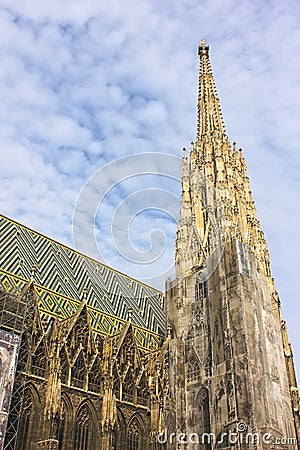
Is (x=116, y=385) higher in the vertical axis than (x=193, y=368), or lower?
lower

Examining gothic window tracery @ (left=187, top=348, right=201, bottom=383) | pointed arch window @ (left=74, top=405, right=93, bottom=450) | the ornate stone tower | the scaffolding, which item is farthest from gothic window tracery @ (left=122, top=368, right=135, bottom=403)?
the scaffolding

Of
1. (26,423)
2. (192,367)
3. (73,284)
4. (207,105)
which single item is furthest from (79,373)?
(207,105)

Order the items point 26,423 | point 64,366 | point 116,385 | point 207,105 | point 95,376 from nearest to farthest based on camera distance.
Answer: point 26,423 < point 64,366 < point 95,376 < point 116,385 < point 207,105

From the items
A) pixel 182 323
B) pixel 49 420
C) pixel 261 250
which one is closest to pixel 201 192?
pixel 261 250

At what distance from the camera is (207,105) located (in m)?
36.1

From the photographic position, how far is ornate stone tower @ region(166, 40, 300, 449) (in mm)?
20734

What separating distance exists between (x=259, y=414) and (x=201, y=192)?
587 inches

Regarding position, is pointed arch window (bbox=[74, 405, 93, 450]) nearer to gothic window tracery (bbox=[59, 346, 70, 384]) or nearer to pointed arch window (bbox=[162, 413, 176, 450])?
gothic window tracery (bbox=[59, 346, 70, 384])

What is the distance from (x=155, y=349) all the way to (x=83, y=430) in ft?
22.6

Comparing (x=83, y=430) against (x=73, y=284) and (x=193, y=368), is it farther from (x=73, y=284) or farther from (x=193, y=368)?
(x=73, y=284)

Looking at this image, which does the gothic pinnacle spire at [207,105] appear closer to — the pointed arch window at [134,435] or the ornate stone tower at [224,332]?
the ornate stone tower at [224,332]

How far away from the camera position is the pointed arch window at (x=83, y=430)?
65.8ft

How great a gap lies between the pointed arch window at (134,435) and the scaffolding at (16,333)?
6.15 meters

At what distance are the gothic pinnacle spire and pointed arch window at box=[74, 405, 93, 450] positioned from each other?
816 inches
